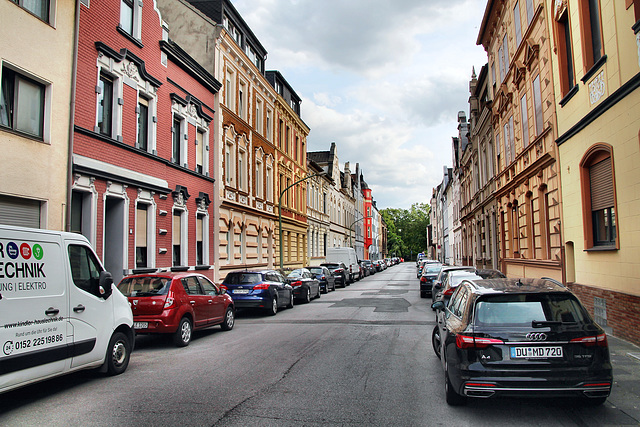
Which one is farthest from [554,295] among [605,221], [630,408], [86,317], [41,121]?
[41,121]

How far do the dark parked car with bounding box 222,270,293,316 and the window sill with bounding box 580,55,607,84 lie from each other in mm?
10489

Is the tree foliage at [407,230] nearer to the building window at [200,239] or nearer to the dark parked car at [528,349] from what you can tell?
the building window at [200,239]

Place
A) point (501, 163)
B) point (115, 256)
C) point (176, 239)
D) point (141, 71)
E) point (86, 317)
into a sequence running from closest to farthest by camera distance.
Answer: point (86, 317)
point (115, 256)
point (141, 71)
point (176, 239)
point (501, 163)

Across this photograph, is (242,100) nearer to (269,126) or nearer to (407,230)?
(269,126)

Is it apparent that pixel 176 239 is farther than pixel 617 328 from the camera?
Yes

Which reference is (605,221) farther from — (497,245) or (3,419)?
(497,245)

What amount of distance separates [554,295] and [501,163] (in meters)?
18.8

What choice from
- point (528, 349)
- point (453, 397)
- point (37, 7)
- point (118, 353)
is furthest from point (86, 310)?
point (37, 7)

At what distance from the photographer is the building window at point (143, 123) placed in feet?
54.6

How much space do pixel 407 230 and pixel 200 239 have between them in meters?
127

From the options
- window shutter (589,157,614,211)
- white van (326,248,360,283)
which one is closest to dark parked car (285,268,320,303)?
window shutter (589,157,614,211)

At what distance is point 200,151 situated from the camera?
21.5 m

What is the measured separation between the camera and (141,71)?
16156 mm

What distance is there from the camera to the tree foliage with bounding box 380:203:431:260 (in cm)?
14125
